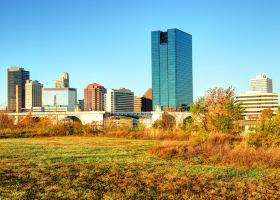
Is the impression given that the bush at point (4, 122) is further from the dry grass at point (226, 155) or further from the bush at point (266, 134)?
the bush at point (266, 134)

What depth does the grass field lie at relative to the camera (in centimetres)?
943

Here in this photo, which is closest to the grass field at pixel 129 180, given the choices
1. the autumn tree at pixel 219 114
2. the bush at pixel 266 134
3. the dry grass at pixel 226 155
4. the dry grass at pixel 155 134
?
the dry grass at pixel 226 155

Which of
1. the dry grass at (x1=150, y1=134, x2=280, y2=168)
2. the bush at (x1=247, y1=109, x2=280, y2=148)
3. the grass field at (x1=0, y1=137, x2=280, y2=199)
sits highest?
the bush at (x1=247, y1=109, x2=280, y2=148)

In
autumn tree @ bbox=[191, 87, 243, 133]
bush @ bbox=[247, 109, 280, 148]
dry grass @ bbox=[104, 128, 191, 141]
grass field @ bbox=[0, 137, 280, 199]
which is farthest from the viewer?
dry grass @ bbox=[104, 128, 191, 141]

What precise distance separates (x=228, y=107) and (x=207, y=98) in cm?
292

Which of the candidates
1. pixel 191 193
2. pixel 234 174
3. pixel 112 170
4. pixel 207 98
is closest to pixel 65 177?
pixel 112 170

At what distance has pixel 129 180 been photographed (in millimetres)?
11203

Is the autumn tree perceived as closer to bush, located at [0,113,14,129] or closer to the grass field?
the grass field

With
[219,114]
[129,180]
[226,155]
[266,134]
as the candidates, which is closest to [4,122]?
[219,114]

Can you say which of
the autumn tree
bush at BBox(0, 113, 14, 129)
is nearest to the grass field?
the autumn tree

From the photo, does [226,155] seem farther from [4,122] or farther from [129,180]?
[4,122]

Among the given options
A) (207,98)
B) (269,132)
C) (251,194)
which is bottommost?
(251,194)

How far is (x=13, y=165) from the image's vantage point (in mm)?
14359

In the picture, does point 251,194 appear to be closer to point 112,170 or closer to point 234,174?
point 234,174
